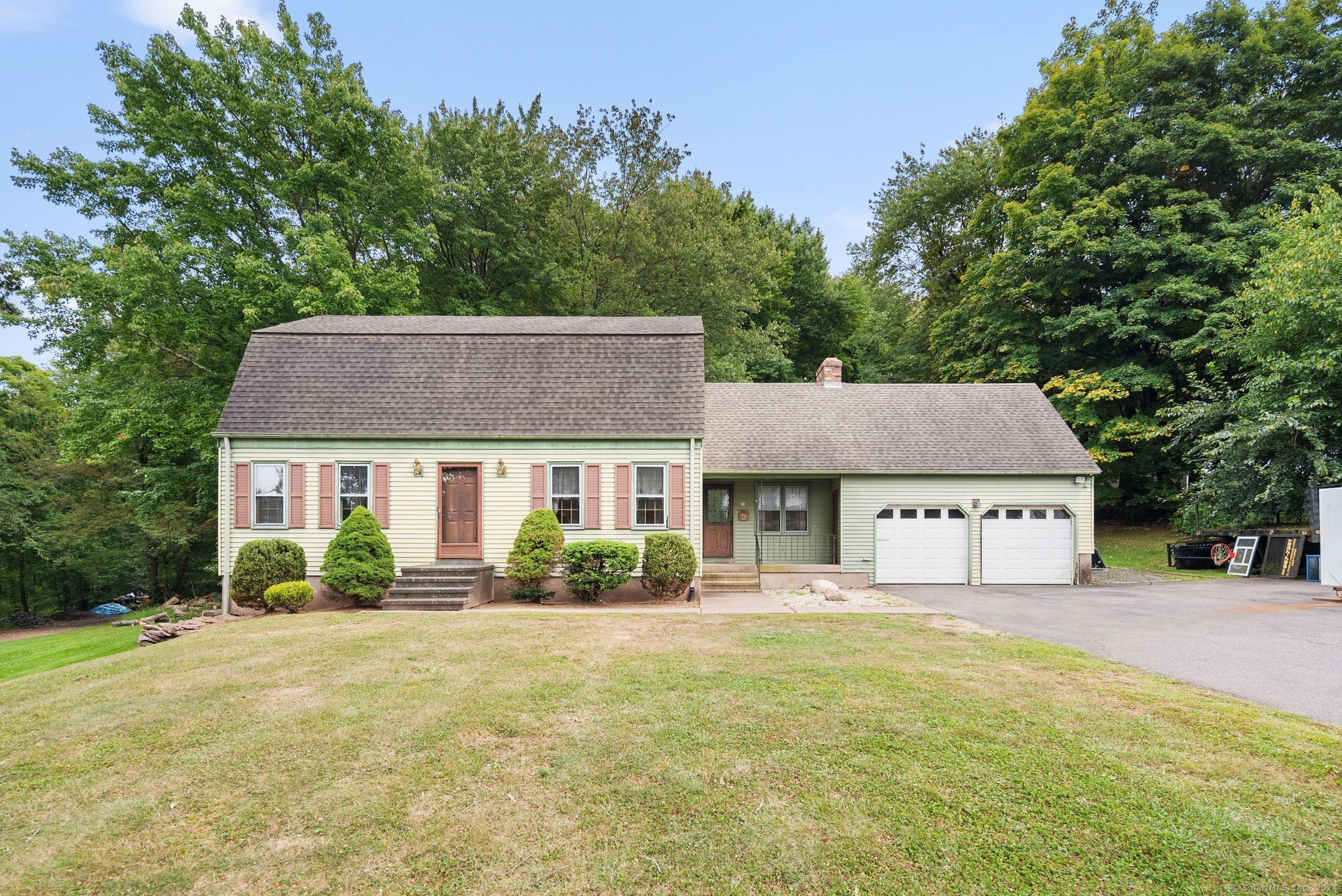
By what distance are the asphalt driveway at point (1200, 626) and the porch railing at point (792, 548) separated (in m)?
2.04

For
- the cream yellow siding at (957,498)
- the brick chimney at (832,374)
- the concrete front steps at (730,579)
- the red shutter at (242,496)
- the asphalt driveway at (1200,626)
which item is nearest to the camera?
the asphalt driveway at (1200,626)

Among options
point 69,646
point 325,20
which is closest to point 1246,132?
point 325,20

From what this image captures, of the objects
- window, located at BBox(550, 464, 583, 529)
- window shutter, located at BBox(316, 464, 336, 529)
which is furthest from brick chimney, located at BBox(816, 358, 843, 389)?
window shutter, located at BBox(316, 464, 336, 529)

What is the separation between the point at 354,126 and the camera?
18.6 metres

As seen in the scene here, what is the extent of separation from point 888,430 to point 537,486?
9.74m

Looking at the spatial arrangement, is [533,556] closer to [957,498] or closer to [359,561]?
[359,561]

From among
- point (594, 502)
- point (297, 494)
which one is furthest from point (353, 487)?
point (594, 502)

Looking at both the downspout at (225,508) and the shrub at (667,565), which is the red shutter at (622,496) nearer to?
the shrub at (667,565)

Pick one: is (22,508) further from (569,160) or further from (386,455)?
(569,160)

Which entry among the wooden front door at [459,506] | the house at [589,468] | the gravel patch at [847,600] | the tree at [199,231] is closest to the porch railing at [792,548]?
the house at [589,468]

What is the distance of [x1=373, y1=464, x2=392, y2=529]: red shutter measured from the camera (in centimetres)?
1241

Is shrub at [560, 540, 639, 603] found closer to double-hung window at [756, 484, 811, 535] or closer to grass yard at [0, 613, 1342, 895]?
grass yard at [0, 613, 1342, 895]

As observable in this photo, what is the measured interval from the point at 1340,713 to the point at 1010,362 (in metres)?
20.3

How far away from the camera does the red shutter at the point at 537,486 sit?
12.5 meters
